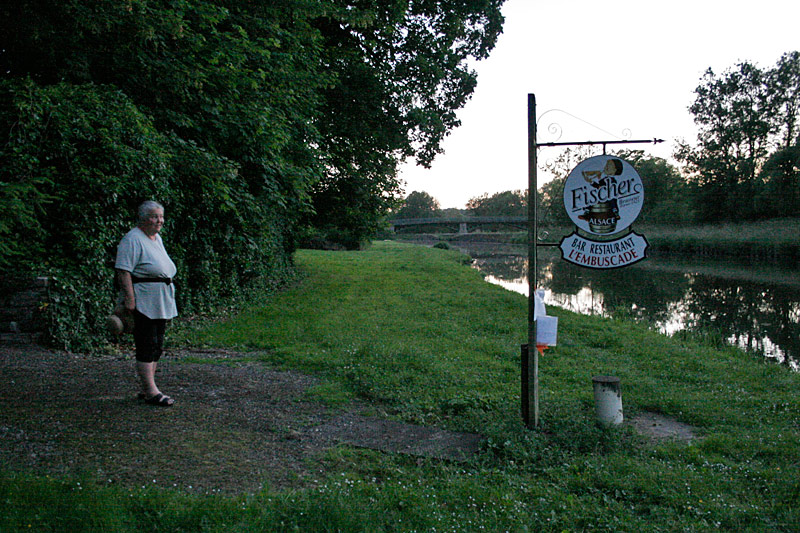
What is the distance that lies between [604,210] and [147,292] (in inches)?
173

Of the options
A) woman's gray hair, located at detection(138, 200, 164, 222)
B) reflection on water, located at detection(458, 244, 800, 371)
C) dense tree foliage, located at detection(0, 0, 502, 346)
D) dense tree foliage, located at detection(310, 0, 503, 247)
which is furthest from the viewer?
dense tree foliage, located at detection(310, 0, 503, 247)

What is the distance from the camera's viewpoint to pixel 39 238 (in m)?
6.80

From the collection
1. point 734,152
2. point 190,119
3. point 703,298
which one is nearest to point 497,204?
point 734,152

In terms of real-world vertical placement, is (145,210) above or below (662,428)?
above

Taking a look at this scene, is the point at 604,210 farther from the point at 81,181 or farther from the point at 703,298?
the point at 703,298

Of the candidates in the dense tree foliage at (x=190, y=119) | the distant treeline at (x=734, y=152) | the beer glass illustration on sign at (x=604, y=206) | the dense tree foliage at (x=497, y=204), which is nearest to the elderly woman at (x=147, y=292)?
the dense tree foliage at (x=190, y=119)

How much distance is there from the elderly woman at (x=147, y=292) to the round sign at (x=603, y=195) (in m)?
3.98

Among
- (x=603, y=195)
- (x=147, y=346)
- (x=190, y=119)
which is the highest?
(x=190, y=119)

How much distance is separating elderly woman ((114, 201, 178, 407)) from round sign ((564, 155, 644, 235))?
3979mm

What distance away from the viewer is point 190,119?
9.57m

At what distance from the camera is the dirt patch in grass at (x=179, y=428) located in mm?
3670

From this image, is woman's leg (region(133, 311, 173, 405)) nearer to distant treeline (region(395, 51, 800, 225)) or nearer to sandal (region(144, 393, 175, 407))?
sandal (region(144, 393, 175, 407))

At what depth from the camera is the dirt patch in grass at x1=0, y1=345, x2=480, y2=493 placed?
367 cm

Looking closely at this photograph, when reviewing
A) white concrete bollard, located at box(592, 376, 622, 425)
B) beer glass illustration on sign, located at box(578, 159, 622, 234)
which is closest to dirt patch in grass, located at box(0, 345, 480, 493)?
white concrete bollard, located at box(592, 376, 622, 425)
